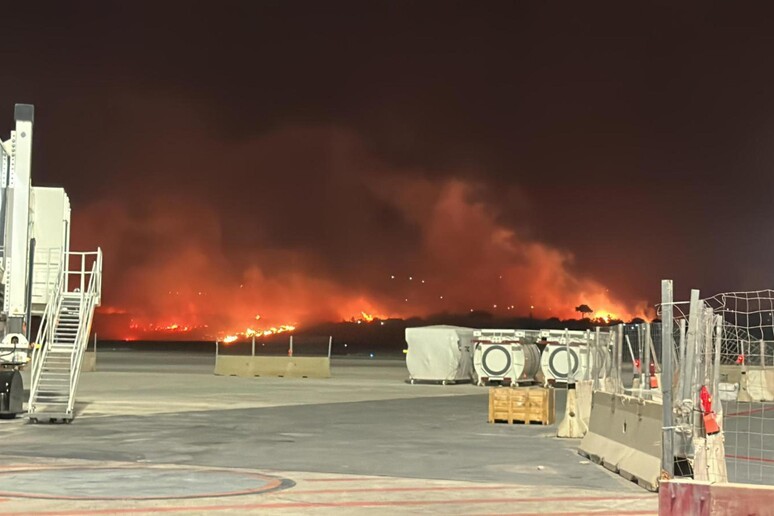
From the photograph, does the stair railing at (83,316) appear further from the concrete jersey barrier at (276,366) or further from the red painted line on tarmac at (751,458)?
the concrete jersey barrier at (276,366)

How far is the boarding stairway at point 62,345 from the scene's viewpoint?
23.2m

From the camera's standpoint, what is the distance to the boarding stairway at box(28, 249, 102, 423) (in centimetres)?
2317

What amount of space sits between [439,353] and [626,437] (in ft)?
92.0

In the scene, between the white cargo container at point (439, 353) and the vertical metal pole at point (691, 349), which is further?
the white cargo container at point (439, 353)

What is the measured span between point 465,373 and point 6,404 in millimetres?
23469

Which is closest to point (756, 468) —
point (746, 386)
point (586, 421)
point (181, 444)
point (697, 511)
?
point (586, 421)

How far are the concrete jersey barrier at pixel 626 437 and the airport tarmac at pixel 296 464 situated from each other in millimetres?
280

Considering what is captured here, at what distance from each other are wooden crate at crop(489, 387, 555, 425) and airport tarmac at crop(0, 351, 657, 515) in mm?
313

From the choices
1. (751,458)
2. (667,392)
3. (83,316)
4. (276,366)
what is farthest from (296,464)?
(276,366)

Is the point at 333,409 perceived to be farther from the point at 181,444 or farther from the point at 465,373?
the point at 465,373

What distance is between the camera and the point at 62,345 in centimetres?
2505

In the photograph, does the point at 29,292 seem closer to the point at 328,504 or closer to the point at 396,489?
the point at 396,489

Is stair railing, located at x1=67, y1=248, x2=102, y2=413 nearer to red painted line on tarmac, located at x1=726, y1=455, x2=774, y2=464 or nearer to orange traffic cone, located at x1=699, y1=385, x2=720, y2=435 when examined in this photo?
red painted line on tarmac, located at x1=726, y1=455, x2=774, y2=464

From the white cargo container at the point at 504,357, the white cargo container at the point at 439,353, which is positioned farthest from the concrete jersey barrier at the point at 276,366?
the white cargo container at the point at 504,357
